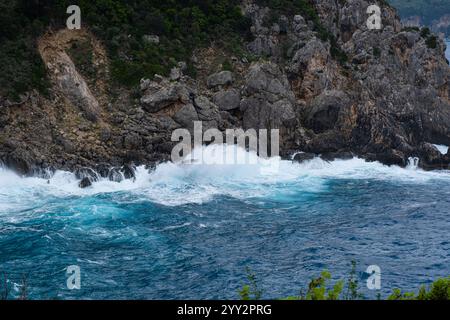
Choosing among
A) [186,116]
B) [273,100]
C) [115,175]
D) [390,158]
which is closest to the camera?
[115,175]

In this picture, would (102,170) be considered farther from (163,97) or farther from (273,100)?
(273,100)

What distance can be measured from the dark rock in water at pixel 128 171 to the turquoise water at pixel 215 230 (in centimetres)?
50

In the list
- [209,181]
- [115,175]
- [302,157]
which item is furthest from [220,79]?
[115,175]

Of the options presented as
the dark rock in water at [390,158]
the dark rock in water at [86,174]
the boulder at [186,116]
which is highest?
the boulder at [186,116]

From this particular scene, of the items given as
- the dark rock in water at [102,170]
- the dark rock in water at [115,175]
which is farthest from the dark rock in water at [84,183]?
the dark rock in water at [115,175]

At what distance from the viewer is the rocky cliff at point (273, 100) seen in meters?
40.2

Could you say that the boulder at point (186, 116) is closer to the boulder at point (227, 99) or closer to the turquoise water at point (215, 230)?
the boulder at point (227, 99)

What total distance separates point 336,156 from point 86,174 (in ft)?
67.7

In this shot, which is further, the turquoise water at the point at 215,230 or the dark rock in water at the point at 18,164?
the dark rock in water at the point at 18,164

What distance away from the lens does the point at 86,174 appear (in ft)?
124

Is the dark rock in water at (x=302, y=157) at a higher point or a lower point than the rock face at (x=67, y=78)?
lower
